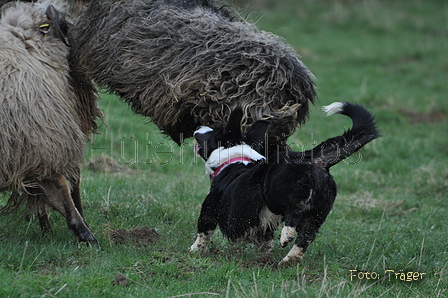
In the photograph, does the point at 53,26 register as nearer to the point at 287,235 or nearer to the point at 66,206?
the point at 66,206

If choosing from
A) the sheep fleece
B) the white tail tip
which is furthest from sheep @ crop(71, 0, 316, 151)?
the sheep fleece

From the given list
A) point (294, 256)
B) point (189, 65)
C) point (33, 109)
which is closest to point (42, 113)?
point (33, 109)

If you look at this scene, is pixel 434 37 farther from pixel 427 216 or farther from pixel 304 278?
pixel 304 278

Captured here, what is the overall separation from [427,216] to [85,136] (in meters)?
3.70

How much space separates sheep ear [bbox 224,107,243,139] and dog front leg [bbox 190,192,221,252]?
1.67 ft

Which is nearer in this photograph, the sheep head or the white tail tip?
the white tail tip

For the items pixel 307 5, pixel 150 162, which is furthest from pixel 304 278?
pixel 307 5

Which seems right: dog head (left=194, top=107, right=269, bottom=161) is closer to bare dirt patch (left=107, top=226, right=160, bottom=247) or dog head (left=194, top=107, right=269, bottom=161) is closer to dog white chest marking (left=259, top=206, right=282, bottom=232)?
dog white chest marking (left=259, top=206, right=282, bottom=232)

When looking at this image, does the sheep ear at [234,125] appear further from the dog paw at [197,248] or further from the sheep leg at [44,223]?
the sheep leg at [44,223]

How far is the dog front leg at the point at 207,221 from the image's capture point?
4586 millimetres

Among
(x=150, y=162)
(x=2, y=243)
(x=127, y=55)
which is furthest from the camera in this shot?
(x=150, y=162)

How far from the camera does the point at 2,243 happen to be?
437 centimetres

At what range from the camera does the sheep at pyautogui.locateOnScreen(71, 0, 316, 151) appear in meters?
4.45

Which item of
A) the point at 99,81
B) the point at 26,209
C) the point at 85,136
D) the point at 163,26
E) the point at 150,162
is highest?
the point at 163,26
